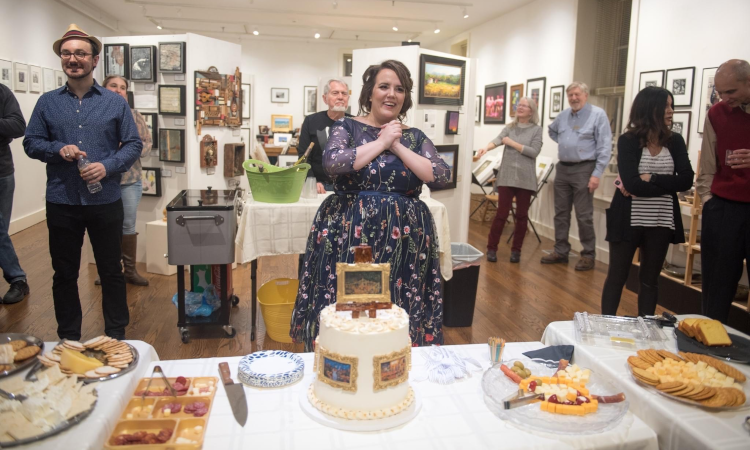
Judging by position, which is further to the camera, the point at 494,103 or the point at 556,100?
the point at 494,103

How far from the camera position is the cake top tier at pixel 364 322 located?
137 centimetres

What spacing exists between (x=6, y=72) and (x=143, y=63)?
7.63ft

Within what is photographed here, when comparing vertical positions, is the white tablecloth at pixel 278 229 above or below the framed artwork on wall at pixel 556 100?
below

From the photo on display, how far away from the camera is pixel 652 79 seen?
5.21 meters

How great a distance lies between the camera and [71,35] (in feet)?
8.48

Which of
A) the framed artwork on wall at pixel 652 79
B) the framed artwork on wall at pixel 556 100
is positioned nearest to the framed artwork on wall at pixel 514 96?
the framed artwork on wall at pixel 556 100

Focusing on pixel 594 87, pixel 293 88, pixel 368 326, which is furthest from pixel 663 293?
pixel 293 88

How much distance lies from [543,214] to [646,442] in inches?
250

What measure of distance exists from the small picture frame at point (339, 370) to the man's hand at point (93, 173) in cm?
176

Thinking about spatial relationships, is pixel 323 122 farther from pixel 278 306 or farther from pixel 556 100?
pixel 556 100

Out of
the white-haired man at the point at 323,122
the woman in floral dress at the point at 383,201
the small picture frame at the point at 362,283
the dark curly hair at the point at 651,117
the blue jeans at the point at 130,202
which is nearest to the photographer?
the small picture frame at the point at 362,283

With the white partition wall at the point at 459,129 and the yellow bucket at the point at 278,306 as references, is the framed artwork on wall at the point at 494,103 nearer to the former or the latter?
the white partition wall at the point at 459,129

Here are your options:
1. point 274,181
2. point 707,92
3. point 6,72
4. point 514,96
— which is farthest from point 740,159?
point 6,72

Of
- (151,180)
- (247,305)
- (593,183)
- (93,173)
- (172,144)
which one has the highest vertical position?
(172,144)
